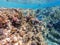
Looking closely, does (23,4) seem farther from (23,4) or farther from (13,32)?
(13,32)

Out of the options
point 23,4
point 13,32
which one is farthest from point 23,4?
point 13,32

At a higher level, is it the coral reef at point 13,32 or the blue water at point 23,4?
the blue water at point 23,4

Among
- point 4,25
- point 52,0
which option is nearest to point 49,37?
point 4,25

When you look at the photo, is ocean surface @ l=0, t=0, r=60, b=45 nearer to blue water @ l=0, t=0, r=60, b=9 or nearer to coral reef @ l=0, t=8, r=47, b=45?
blue water @ l=0, t=0, r=60, b=9

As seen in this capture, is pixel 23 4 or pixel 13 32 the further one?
pixel 13 32

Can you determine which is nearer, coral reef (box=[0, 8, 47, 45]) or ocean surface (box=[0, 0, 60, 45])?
ocean surface (box=[0, 0, 60, 45])

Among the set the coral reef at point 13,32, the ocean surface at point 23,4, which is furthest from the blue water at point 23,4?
the coral reef at point 13,32

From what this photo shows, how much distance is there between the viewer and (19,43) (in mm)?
3008

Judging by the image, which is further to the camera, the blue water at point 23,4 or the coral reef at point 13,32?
the coral reef at point 13,32

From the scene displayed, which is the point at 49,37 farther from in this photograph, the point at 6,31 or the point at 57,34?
the point at 6,31

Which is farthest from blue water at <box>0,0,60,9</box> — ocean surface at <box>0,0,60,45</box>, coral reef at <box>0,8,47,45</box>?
coral reef at <box>0,8,47,45</box>

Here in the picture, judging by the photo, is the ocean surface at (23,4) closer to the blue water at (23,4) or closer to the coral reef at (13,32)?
the blue water at (23,4)

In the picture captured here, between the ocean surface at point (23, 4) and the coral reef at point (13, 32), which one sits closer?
the ocean surface at point (23, 4)

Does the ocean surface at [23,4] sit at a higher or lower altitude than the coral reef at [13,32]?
higher
